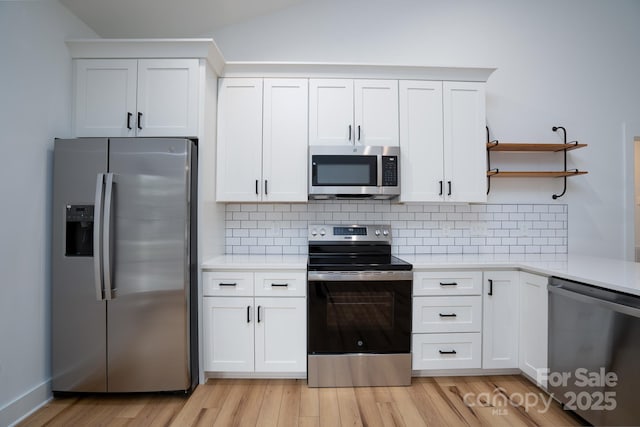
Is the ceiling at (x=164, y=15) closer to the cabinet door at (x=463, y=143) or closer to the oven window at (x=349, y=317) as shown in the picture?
the cabinet door at (x=463, y=143)

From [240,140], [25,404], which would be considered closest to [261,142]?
[240,140]

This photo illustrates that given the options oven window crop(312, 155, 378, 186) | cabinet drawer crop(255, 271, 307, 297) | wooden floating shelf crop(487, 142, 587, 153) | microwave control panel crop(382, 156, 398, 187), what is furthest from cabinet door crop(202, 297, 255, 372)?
wooden floating shelf crop(487, 142, 587, 153)

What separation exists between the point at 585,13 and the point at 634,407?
3.33 meters

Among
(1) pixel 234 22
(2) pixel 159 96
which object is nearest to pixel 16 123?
(2) pixel 159 96

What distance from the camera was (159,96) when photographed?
218 centimetres

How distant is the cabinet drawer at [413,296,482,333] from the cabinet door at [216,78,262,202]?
1.54 metres

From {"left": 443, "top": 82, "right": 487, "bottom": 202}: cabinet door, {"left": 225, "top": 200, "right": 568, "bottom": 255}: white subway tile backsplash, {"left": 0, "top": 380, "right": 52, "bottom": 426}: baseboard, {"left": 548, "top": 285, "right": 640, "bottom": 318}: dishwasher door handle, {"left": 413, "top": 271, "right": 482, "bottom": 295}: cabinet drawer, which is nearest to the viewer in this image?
{"left": 548, "top": 285, "right": 640, "bottom": 318}: dishwasher door handle

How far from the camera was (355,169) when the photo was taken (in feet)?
7.86

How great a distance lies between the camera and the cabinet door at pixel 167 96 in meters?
2.17

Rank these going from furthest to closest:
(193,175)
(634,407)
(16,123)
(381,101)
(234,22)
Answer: (234,22) → (381,101) → (193,175) → (16,123) → (634,407)

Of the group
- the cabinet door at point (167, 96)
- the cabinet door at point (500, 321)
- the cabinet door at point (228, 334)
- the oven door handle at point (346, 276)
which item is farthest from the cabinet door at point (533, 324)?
the cabinet door at point (167, 96)

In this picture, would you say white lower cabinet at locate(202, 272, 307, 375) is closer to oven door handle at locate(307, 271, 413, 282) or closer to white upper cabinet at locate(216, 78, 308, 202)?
oven door handle at locate(307, 271, 413, 282)

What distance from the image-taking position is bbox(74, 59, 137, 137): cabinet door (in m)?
2.16

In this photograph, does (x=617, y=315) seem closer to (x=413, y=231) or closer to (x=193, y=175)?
(x=413, y=231)
